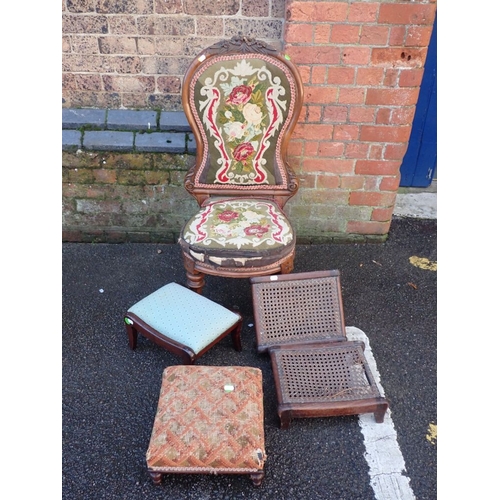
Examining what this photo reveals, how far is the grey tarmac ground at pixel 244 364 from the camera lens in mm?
2373

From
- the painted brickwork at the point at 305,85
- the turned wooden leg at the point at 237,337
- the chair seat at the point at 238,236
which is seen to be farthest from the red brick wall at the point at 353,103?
the turned wooden leg at the point at 237,337

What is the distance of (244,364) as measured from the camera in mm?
2965

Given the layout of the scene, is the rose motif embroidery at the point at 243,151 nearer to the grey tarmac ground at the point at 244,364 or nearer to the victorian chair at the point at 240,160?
the victorian chair at the point at 240,160

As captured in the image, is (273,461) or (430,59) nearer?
(273,461)

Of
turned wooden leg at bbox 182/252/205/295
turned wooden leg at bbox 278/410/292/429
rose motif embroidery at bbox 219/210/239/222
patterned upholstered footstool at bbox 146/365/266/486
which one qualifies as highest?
rose motif embroidery at bbox 219/210/239/222

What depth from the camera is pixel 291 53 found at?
328 cm

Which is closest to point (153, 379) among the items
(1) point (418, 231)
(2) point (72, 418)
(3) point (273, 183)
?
(2) point (72, 418)

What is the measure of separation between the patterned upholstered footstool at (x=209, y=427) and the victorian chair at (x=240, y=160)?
73 centimetres

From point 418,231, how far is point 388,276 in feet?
2.38

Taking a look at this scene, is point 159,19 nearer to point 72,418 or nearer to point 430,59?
point 430,59

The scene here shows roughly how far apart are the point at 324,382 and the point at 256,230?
956 millimetres

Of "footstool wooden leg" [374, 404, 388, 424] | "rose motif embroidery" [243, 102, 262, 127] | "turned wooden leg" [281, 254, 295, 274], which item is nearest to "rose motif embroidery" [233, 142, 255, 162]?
"rose motif embroidery" [243, 102, 262, 127]

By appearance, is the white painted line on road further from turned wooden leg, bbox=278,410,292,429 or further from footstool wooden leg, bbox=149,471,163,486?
footstool wooden leg, bbox=149,471,163,486

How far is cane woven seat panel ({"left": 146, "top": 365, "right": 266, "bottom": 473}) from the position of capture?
2.19 meters
